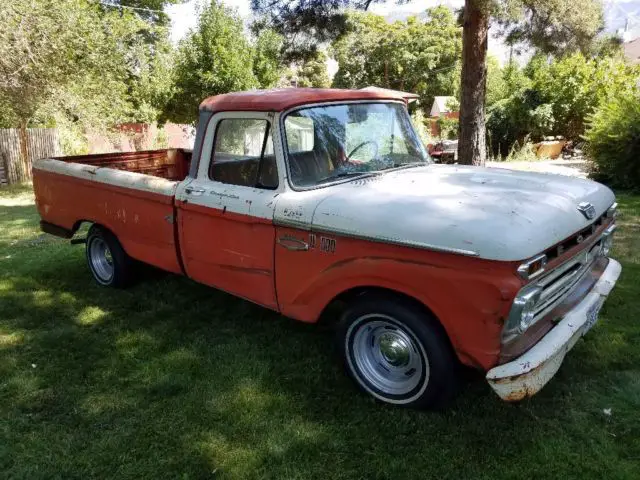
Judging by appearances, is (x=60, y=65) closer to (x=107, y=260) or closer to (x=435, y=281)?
(x=107, y=260)

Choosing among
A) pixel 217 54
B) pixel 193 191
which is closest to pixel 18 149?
pixel 217 54

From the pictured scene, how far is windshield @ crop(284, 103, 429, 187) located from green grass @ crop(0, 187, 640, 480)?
1.37 m

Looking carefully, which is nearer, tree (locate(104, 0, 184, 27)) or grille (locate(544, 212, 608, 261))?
grille (locate(544, 212, 608, 261))

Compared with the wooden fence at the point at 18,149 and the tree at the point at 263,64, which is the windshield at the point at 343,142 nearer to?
the wooden fence at the point at 18,149

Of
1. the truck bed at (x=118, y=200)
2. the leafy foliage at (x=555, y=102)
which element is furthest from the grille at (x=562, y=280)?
the leafy foliage at (x=555, y=102)

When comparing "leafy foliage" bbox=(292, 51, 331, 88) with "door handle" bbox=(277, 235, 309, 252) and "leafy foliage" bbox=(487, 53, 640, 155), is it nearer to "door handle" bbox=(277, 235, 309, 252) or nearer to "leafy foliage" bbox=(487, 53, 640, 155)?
"leafy foliage" bbox=(487, 53, 640, 155)

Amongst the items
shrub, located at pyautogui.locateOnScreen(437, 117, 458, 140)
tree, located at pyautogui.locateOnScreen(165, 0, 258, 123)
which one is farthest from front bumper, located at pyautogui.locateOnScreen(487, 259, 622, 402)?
shrub, located at pyautogui.locateOnScreen(437, 117, 458, 140)

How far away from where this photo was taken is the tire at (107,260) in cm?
517

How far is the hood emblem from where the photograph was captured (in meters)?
3.14

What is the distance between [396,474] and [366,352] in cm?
84

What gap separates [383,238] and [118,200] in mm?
2961

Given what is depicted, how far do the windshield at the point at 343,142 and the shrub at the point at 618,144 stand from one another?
787cm

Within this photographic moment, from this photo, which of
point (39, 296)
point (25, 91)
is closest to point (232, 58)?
point (25, 91)

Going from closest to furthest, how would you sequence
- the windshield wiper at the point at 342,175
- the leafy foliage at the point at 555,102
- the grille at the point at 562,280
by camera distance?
1. the grille at the point at 562,280
2. the windshield wiper at the point at 342,175
3. the leafy foliage at the point at 555,102
